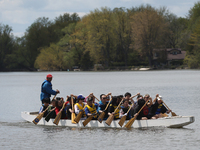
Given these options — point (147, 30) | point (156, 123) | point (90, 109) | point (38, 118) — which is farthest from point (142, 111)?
point (147, 30)

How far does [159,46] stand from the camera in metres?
99.6

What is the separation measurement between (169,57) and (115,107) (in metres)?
95.6

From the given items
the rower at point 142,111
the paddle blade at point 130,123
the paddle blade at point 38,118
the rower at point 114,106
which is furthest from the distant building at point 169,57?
the paddle blade at point 130,123

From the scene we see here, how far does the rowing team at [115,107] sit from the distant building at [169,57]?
86.4 m

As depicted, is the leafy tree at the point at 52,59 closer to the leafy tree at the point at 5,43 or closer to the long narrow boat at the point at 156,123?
the leafy tree at the point at 5,43

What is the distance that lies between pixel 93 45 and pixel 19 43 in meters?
46.2

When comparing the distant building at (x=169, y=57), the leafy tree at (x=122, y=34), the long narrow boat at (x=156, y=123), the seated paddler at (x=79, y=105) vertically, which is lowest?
the long narrow boat at (x=156, y=123)

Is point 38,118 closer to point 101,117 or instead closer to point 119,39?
point 101,117

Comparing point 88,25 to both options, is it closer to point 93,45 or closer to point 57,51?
point 93,45

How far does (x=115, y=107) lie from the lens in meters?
18.2

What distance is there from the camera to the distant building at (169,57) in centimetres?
10469

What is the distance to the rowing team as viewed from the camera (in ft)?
57.5

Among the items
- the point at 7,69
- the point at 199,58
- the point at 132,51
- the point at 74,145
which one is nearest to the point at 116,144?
the point at 74,145

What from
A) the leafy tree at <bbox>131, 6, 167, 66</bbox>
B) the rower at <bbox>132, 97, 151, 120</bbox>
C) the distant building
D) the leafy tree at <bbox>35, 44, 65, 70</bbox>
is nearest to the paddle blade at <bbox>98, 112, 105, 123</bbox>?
Answer: the rower at <bbox>132, 97, 151, 120</bbox>
